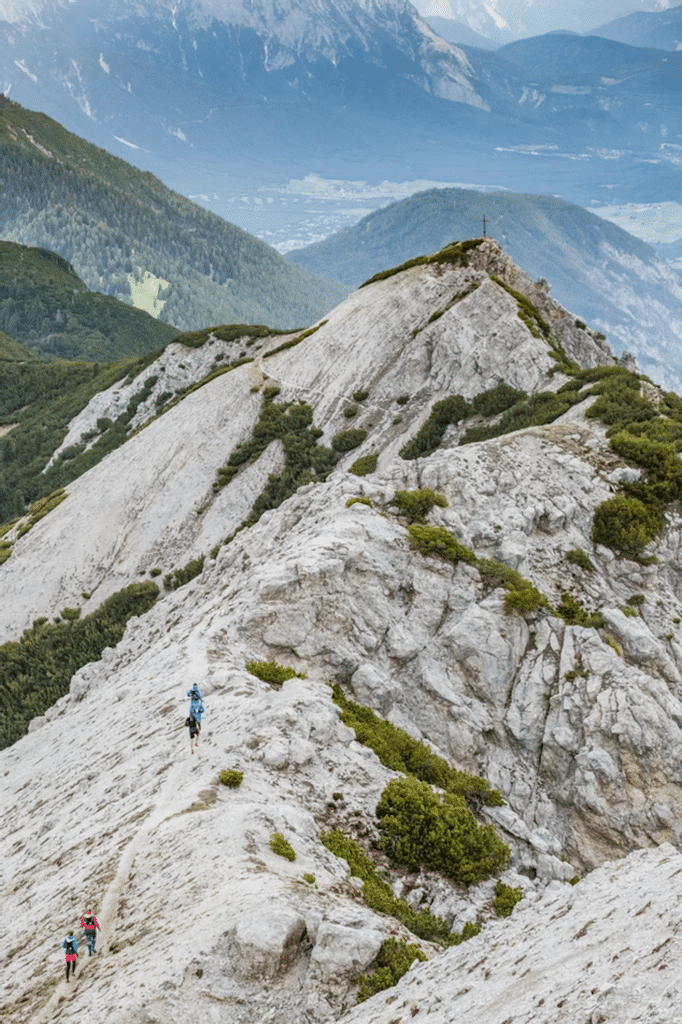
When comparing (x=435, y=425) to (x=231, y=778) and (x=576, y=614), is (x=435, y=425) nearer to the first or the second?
(x=576, y=614)

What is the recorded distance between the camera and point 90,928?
15367mm

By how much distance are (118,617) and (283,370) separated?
1142 inches

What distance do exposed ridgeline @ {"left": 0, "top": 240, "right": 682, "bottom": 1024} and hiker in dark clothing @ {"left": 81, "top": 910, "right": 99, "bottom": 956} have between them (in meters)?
0.41

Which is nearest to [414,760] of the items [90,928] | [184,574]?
[90,928]

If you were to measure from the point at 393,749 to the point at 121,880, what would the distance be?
29.0 feet

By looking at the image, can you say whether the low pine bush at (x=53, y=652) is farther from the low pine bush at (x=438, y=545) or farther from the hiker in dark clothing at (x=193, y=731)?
the low pine bush at (x=438, y=545)

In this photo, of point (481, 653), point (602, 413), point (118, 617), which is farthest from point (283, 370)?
point (481, 653)

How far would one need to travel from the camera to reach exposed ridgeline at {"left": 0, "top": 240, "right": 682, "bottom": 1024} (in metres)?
14.1

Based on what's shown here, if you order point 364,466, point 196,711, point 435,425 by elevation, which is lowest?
point 196,711

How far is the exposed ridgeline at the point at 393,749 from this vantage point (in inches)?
556

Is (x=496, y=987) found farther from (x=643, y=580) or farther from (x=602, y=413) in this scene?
(x=602, y=413)

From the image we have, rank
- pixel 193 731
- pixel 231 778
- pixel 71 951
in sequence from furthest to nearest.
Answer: pixel 193 731 < pixel 231 778 < pixel 71 951

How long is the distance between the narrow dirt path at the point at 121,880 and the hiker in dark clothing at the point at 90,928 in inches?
6.6

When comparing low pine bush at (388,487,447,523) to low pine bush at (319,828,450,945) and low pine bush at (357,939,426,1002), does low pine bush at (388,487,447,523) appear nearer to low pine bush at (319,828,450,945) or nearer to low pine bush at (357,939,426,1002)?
low pine bush at (319,828,450,945)
